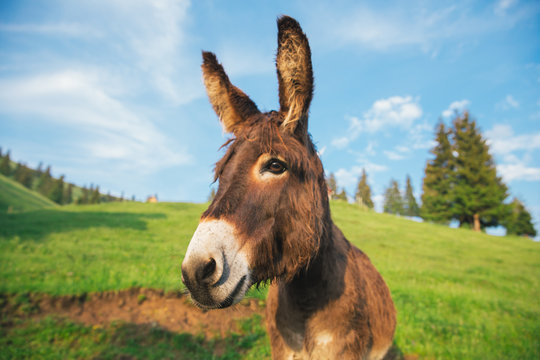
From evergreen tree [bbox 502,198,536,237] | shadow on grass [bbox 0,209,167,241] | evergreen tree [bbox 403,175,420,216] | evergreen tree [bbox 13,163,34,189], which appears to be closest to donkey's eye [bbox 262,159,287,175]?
shadow on grass [bbox 0,209,167,241]

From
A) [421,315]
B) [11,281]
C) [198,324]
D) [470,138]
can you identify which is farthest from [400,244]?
[470,138]

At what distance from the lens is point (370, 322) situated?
2.62 metres

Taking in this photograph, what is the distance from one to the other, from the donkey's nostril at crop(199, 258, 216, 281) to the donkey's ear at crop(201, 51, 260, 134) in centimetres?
122

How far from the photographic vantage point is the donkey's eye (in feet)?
6.31

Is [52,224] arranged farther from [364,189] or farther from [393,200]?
[393,200]

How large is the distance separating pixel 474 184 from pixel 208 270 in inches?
1896

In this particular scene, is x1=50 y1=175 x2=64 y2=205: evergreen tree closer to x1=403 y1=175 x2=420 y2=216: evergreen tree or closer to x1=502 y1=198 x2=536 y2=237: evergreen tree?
x1=403 y1=175 x2=420 y2=216: evergreen tree

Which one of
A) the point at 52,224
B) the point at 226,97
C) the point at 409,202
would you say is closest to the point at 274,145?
the point at 226,97

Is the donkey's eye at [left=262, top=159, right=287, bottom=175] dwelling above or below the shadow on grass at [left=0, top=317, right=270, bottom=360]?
above

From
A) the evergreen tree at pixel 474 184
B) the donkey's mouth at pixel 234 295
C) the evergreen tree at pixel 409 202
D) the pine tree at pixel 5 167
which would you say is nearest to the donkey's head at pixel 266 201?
the donkey's mouth at pixel 234 295

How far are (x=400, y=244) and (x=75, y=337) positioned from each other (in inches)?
803

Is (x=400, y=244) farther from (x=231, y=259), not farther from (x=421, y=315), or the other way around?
(x=231, y=259)

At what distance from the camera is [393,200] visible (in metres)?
78.9

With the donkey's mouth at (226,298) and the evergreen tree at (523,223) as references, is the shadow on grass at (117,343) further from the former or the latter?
Answer: the evergreen tree at (523,223)
